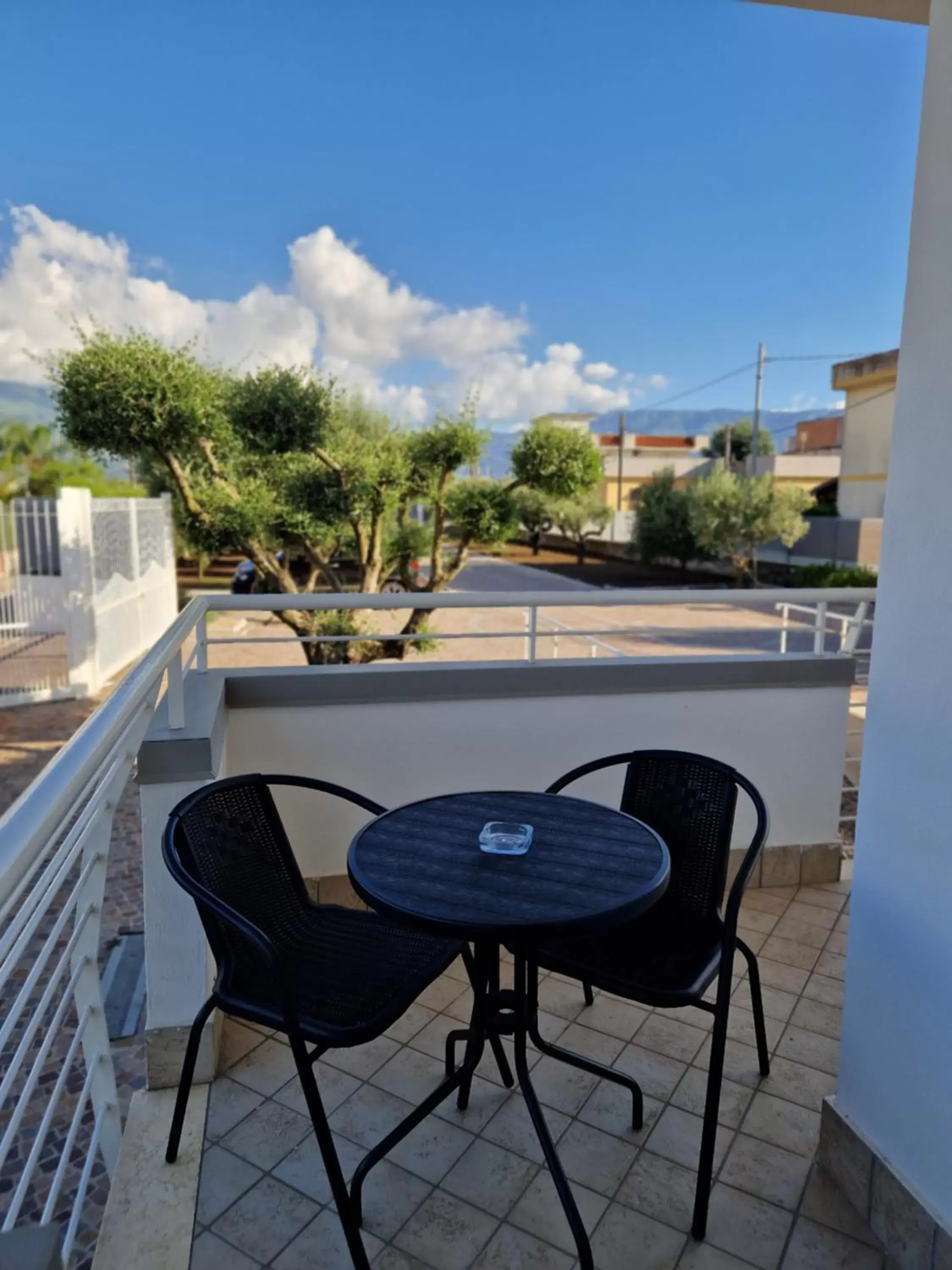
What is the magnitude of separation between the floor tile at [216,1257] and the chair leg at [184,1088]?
23 centimetres

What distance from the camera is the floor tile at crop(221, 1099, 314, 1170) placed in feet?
5.97

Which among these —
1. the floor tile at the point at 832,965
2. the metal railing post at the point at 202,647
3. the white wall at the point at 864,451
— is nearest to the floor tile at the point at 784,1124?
the floor tile at the point at 832,965

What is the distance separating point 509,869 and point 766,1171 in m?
0.92

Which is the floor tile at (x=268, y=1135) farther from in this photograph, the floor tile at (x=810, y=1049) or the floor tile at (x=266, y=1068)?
the floor tile at (x=810, y=1049)

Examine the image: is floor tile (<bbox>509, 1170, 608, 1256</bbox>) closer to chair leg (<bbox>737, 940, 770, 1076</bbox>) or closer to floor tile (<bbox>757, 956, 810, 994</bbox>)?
chair leg (<bbox>737, 940, 770, 1076</bbox>)

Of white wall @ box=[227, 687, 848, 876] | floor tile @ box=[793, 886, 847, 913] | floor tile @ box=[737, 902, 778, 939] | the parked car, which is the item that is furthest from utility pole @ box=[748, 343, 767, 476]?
floor tile @ box=[737, 902, 778, 939]

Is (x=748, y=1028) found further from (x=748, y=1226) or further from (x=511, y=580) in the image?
(x=511, y=580)

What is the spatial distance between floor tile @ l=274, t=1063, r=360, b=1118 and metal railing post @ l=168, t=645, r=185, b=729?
0.96m

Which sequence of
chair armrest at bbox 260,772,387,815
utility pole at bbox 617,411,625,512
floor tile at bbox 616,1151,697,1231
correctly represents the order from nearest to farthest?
floor tile at bbox 616,1151,697,1231 → chair armrest at bbox 260,772,387,815 → utility pole at bbox 617,411,625,512

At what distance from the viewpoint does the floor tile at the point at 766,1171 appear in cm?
171

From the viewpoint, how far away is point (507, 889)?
5.15 feet

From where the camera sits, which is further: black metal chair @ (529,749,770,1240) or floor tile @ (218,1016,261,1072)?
floor tile @ (218,1016,261,1072)

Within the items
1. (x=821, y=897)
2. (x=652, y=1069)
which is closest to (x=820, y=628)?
(x=821, y=897)

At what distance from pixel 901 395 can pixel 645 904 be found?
3.60ft
